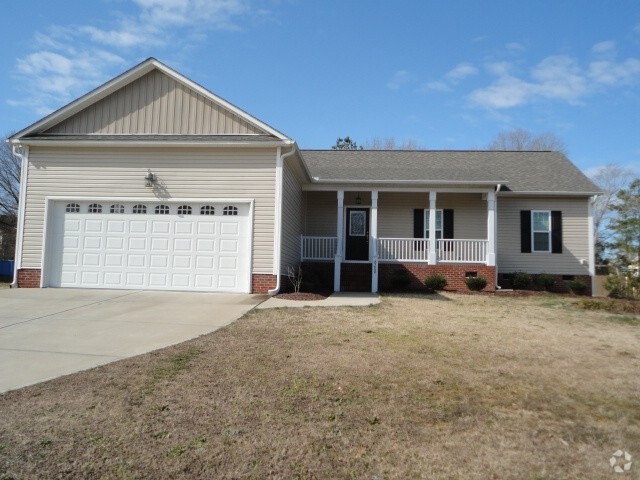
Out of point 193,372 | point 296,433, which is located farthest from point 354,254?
point 296,433

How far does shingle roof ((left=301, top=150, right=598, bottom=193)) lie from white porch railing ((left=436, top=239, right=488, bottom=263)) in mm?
1943

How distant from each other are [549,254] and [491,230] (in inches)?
122

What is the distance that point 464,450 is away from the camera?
3.18 m

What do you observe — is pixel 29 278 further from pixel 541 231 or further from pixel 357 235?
pixel 541 231

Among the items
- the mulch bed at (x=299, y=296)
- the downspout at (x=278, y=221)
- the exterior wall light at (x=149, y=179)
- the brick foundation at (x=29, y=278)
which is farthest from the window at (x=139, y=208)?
the mulch bed at (x=299, y=296)

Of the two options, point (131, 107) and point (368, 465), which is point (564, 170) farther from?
point (368, 465)

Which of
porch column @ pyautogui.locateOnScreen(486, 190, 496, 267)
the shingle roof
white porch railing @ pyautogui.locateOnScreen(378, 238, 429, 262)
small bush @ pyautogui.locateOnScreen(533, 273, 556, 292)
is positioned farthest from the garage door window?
small bush @ pyautogui.locateOnScreen(533, 273, 556, 292)

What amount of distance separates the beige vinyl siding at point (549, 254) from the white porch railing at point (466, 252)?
1.85 meters

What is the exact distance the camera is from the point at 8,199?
31.1 m

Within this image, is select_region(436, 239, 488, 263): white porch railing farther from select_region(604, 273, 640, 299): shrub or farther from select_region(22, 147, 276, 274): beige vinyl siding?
select_region(22, 147, 276, 274): beige vinyl siding

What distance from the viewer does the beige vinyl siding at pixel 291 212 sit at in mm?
11818

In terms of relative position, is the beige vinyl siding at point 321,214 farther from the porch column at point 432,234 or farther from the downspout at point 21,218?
the downspout at point 21,218

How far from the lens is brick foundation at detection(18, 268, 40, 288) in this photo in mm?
11508

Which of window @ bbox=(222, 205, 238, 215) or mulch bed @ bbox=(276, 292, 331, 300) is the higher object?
window @ bbox=(222, 205, 238, 215)
